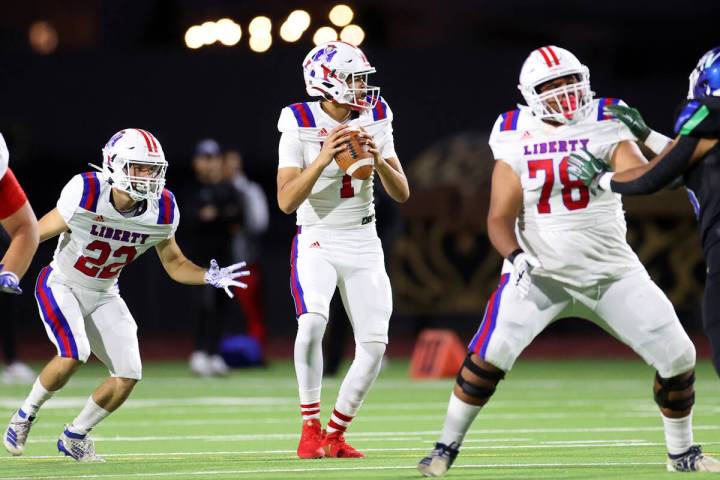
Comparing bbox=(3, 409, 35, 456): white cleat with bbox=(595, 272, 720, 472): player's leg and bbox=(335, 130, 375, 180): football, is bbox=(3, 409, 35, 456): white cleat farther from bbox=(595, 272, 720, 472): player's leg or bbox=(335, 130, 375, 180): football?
bbox=(595, 272, 720, 472): player's leg

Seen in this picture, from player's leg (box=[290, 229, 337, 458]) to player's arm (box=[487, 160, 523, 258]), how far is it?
1.05m

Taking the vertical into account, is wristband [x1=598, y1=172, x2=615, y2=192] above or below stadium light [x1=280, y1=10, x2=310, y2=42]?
above

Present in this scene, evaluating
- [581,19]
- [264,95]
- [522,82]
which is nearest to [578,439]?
[522,82]

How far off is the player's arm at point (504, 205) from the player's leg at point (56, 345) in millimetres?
1940

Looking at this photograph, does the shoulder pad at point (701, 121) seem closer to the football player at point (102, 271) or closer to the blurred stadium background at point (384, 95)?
the football player at point (102, 271)

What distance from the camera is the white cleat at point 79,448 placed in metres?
6.48

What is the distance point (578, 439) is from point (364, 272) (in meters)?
1.40

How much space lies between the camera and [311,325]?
647 centimetres

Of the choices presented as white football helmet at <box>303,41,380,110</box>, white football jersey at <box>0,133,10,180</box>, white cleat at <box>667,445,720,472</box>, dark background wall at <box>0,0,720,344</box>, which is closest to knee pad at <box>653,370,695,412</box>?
white cleat at <box>667,445,720,472</box>

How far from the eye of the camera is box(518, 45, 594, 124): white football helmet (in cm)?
572

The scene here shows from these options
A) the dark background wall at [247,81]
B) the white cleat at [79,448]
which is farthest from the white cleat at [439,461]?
the dark background wall at [247,81]

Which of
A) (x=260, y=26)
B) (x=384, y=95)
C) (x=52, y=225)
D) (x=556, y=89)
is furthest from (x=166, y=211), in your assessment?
(x=384, y=95)

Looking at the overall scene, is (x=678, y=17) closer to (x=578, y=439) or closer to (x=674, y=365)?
(x=578, y=439)

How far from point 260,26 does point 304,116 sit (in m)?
9.79
